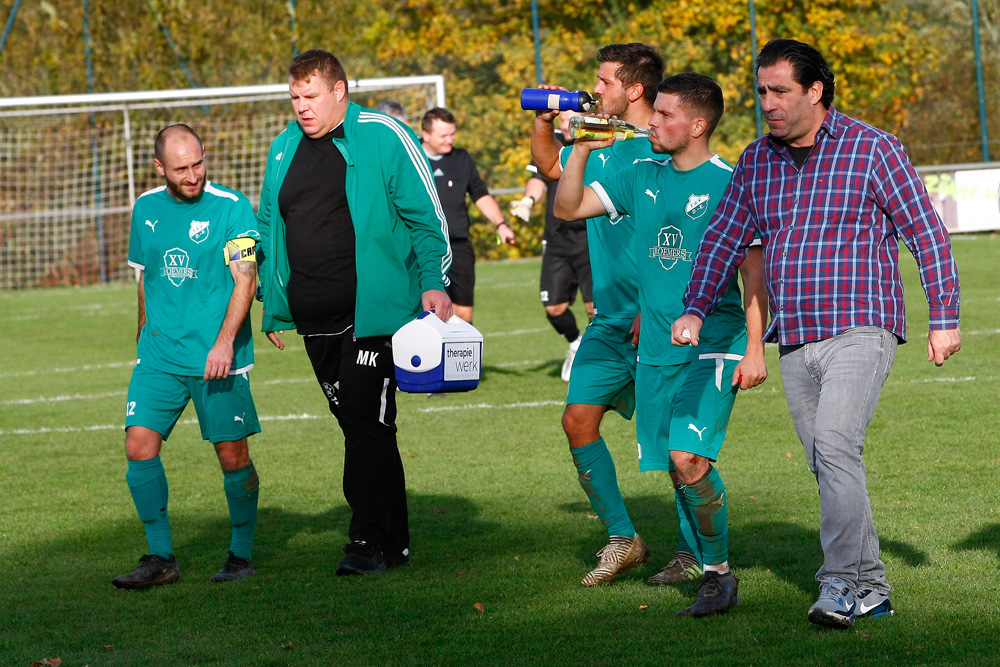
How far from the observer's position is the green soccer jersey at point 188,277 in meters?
5.75

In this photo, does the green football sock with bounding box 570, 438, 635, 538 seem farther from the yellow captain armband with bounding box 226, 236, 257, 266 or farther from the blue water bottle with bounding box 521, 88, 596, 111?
the yellow captain armband with bounding box 226, 236, 257, 266

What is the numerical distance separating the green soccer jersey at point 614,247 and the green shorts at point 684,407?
451 millimetres

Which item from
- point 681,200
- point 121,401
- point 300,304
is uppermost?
point 681,200

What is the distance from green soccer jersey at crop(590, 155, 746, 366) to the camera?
5.07 m

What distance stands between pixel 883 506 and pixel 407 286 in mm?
2574

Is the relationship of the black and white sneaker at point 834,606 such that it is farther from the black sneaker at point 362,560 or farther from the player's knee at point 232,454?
the player's knee at point 232,454

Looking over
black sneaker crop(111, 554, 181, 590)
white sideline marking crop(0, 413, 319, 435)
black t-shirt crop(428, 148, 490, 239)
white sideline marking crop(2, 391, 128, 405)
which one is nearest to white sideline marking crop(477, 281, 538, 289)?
black t-shirt crop(428, 148, 490, 239)

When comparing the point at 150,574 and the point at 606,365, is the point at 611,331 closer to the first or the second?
the point at 606,365

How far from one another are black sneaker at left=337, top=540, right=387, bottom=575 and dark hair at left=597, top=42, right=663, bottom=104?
2.36 metres

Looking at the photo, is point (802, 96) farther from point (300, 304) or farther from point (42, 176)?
point (42, 176)

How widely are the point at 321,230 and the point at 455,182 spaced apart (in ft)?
19.5

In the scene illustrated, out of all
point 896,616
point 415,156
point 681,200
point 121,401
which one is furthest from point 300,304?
point 121,401

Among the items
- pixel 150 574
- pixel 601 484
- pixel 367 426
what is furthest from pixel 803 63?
pixel 150 574

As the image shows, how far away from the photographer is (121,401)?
36.7 ft
